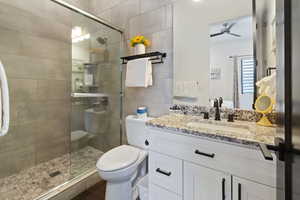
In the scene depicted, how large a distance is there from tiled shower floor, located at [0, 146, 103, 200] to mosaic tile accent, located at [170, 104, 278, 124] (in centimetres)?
126

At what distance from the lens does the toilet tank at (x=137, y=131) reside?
1.61 m

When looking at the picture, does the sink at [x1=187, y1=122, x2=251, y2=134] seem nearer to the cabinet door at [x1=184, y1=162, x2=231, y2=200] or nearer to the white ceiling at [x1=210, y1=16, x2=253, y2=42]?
the cabinet door at [x1=184, y1=162, x2=231, y2=200]

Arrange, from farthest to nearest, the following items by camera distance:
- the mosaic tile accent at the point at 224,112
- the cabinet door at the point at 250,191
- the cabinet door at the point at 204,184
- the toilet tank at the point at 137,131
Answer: the toilet tank at the point at 137,131 < the mosaic tile accent at the point at 224,112 < the cabinet door at the point at 204,184 < the cabinet door at the point at 250,191

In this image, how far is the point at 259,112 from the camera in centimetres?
111

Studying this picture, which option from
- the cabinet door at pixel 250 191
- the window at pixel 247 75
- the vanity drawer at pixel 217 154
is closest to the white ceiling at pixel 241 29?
the window at pixel 247 75

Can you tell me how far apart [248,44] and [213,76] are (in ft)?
1.19

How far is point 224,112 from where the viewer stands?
1.33 m

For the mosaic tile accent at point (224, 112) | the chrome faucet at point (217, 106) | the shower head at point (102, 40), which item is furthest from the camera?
the shower head at point (102, 40)

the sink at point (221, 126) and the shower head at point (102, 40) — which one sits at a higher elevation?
the shower head at point (102, 40)

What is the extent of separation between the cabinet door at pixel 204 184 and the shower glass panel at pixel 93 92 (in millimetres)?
1316

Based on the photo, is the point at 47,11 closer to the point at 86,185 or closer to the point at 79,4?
the point at 79,4

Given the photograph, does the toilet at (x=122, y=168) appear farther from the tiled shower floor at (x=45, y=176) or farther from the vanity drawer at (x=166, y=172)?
the tiled shower floor at (x=45, y=176)

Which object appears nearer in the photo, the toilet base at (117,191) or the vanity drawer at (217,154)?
the vanity drawer at (217,154)

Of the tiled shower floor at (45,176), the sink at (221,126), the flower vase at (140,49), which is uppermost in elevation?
the flower vase at (140,49)
